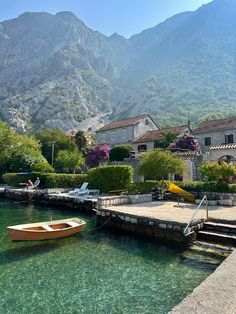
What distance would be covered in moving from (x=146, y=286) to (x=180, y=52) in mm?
158821

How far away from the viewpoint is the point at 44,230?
13.1 m

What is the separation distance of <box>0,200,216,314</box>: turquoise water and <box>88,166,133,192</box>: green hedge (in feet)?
34.9

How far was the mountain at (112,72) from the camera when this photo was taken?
10294cm

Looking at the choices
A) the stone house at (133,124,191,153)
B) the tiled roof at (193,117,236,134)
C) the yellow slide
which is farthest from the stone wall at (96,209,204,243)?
the stone house at (133,124,191,153)

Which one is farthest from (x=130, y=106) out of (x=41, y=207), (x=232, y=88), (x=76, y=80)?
(x=41, y=207)

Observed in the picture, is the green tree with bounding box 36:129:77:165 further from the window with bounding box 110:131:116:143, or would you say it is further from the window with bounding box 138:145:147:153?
the window with bounding box 138:145:147:153

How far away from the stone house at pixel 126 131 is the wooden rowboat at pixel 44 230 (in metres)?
36.8

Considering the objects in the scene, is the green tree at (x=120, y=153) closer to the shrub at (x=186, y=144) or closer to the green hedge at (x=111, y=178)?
the shrub at (x=186, y=144)

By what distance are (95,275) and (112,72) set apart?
15354 centimetres

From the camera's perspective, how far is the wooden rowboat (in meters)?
12.6

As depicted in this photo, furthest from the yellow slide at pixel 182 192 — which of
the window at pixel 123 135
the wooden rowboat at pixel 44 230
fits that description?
the window at pixel 123 135

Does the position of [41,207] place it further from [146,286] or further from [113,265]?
[146,286]

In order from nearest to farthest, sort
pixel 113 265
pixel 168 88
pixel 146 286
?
pixel 146 286
pixel 113 265
pixel 168 88

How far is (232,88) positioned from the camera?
10581cm
